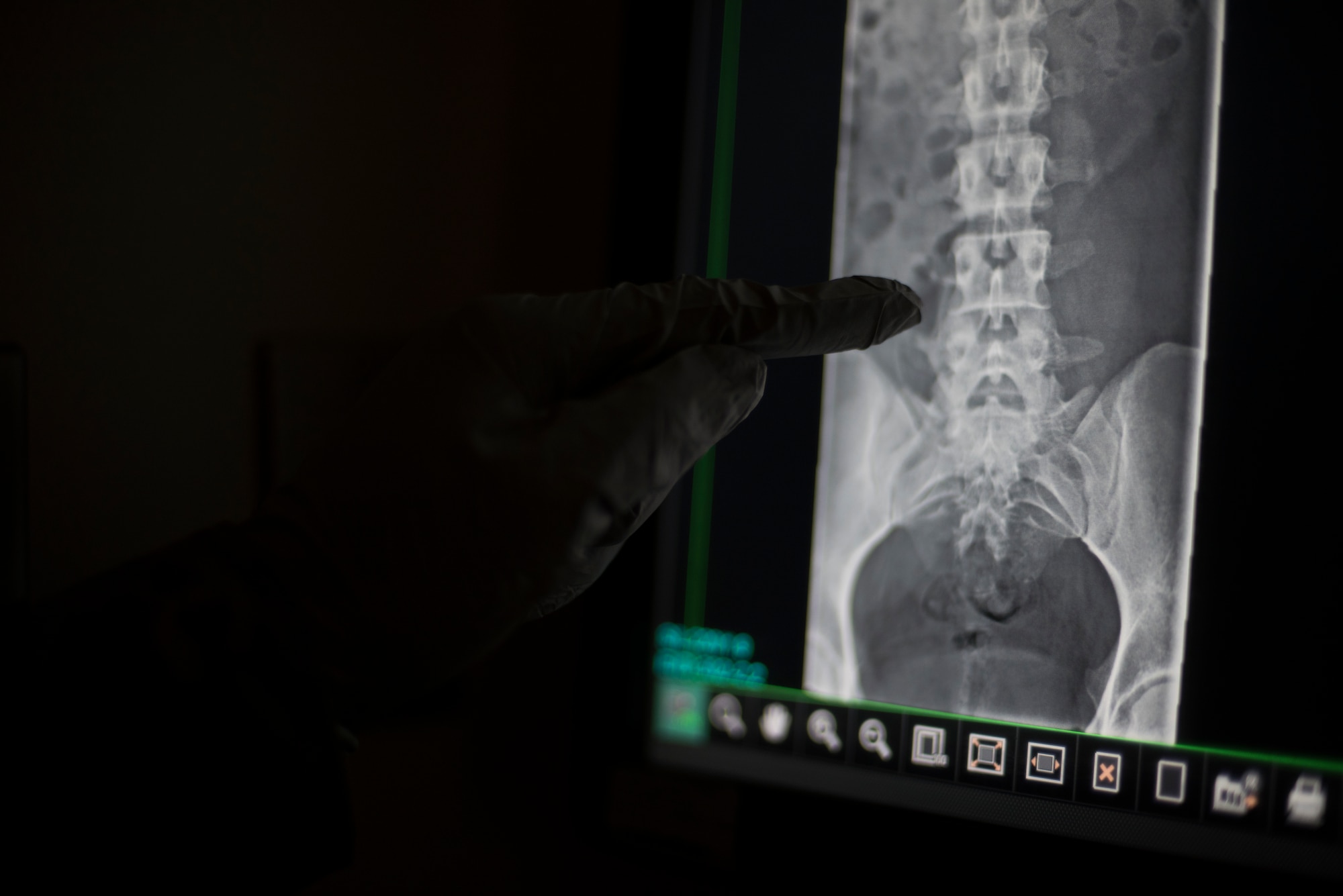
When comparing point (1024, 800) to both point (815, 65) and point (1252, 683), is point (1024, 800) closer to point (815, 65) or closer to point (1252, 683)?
point (1252, 683)

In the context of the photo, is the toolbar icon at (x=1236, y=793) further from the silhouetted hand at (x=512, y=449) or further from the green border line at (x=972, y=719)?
the silhouetted hand at (x=512, y=449)

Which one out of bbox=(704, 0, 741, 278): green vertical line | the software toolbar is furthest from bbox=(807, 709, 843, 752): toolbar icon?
bbox=(704, 0, 741, 278): green vertical line

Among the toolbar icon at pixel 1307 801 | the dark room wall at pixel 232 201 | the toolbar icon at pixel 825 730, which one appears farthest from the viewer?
the dark room wall at pixel 232 201

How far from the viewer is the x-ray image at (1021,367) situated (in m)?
0.48

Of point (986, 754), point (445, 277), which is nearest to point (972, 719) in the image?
point (986, 754)

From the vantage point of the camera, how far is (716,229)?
61 cm

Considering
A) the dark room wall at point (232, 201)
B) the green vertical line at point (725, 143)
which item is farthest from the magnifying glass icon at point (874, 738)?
the dark room wall at point (232, 201)

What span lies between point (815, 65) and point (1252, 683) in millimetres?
466

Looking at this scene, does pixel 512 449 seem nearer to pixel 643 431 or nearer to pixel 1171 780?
pixel 643 431

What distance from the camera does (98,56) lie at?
2.33 feet

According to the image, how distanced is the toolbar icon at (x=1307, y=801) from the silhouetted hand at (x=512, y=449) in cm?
32

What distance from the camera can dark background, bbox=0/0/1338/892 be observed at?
46cm

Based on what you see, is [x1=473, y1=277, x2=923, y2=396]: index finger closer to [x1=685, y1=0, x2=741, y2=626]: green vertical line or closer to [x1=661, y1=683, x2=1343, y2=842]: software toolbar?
[x1=685, y1=0, x2=741, y2=626]: green vertical line

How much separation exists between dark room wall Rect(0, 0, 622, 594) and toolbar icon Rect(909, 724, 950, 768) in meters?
0.54
